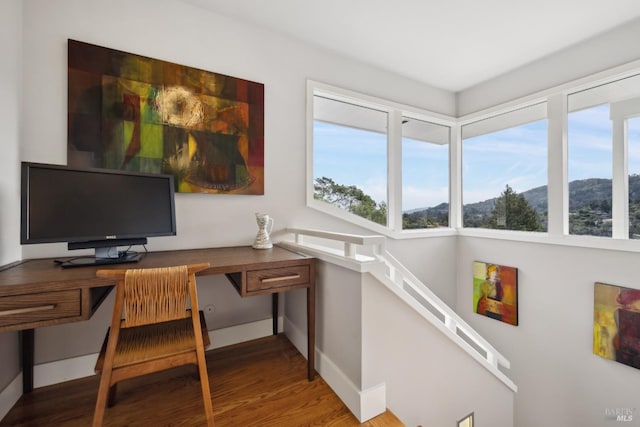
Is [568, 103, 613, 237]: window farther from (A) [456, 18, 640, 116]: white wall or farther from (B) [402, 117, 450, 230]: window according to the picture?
(B) [402, 117, 450, 230]: window

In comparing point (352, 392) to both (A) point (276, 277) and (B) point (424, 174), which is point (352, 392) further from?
(B) point (424, 174)

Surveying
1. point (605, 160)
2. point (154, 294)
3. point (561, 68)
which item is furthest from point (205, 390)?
point (561, 68)

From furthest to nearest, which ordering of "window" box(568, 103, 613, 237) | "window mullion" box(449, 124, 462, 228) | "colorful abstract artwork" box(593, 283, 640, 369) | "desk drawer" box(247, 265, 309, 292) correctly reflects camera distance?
"window mullion" box(449, 124, 462, 228)
"window" box(568, 103, 613, 237)
"colorful abstract artwork" box(593, 283, 640, 369)
"desk drawer" box(247, 265, 309, 292)

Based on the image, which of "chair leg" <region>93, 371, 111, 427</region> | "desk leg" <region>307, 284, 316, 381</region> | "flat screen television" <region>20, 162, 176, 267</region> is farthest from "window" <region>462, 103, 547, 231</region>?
"chair leg" <region>93, 371, 111, 427</region>

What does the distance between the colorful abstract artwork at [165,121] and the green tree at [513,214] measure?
281cm

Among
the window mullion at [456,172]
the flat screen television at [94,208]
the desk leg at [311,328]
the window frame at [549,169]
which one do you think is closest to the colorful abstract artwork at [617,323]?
the window frame at [549,169]

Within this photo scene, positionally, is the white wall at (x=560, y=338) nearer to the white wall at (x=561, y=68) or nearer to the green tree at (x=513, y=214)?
the green tree at (x=513, y=214)

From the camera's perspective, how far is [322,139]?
246 cm

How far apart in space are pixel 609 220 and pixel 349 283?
2.56 m

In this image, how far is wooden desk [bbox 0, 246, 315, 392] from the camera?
3.21 ft

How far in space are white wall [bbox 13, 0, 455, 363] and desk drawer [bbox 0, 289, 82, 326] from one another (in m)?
0.68

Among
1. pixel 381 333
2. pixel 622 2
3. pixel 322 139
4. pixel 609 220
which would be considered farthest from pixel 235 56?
pixel 609 220

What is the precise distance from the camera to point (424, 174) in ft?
10.5

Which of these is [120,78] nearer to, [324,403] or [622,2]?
[324,403]
